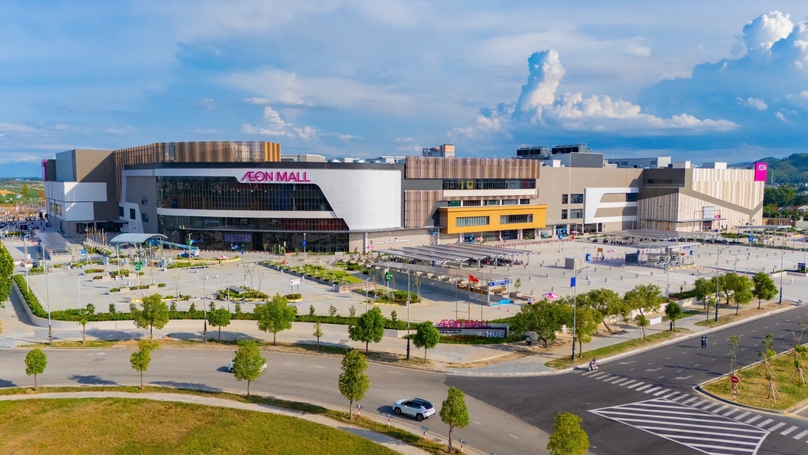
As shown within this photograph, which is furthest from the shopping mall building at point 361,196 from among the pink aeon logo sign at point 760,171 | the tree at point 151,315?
the tree at point 151,315

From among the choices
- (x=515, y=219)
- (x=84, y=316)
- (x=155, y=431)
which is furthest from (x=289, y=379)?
(x=515, y=219)

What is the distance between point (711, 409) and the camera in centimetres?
3650

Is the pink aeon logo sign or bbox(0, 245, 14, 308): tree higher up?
the pink aeon logo sign

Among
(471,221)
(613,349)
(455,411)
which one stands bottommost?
(613,349)

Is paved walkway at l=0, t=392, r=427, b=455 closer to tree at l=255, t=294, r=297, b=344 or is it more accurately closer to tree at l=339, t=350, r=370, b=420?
tree at l=339, t=350, r=370, b=420

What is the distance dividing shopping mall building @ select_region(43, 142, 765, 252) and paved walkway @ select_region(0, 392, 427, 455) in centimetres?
6832

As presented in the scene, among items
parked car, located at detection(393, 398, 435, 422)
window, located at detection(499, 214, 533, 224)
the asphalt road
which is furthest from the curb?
window, located at detection(499, 214, 533, 224)

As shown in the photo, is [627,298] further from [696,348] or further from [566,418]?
[566,418]

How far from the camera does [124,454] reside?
28500 millimetres

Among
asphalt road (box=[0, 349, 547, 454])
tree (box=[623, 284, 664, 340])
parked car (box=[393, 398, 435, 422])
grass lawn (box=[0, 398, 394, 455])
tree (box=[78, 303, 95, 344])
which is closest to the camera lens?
grass lawn (box=[0, 398, 394, 455])

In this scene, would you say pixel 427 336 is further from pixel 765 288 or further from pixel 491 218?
pixel 491 218

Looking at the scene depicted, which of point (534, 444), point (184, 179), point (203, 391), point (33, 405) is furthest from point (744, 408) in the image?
point (184, 179)

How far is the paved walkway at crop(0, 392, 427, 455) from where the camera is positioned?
3038cm

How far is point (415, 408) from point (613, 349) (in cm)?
2372
